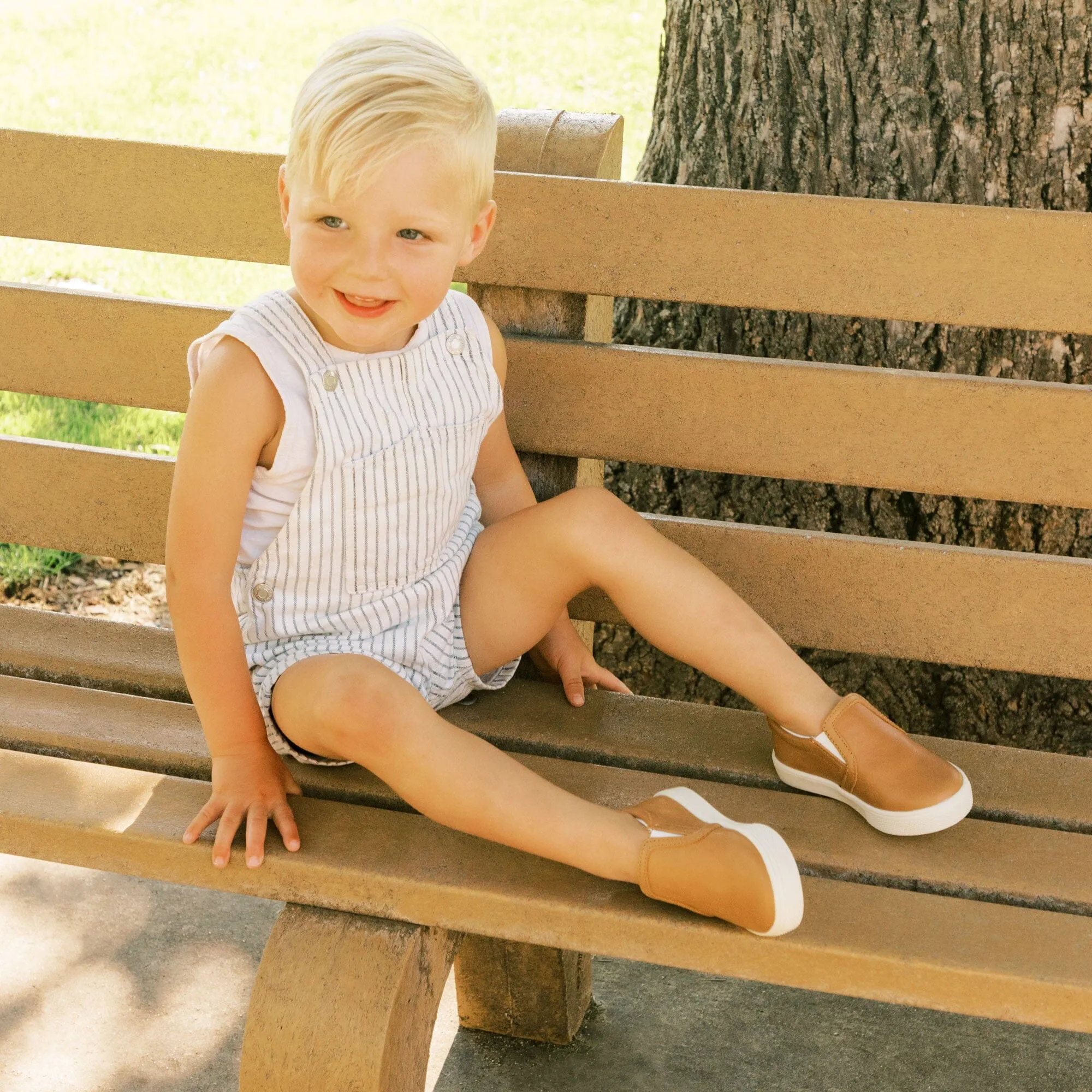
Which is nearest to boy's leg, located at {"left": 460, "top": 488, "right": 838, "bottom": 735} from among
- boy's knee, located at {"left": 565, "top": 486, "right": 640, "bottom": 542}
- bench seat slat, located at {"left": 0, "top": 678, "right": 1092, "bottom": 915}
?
boy's knee, located at {"left": 565, "top": 486, "right": 640, "bottom": 542}

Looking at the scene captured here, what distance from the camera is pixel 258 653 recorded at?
182 cm

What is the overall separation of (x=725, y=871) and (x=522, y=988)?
Answer: 27.6 inches

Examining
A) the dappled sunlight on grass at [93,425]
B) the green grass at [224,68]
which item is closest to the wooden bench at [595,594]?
the dappled sunlight on grass at [93,425]

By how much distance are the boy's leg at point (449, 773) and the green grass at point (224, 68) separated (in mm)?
3006

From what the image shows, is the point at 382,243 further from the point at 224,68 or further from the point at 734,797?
the point at 224,68

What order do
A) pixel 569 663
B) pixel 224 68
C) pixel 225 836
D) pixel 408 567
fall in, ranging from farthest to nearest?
pixel 224 68, pixel 569 663, pixel 408 567, pixel 225 836

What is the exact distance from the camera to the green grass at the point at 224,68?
187 inches

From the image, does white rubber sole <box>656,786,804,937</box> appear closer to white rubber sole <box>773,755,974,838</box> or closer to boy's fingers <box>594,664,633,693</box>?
white rubber sole <box>773,755,974,838</box>

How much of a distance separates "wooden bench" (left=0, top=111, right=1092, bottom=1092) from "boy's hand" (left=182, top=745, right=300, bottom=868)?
2 centimetres

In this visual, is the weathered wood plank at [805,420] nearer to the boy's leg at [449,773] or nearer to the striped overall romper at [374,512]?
the striped overall romper at [374,512]

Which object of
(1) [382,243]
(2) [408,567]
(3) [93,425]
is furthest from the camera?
(3) [93,425]

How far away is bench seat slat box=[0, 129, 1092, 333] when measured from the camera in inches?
75.4

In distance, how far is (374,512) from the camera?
1833 millimetres

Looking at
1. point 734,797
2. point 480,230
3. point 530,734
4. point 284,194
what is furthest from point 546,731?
point 284,194
